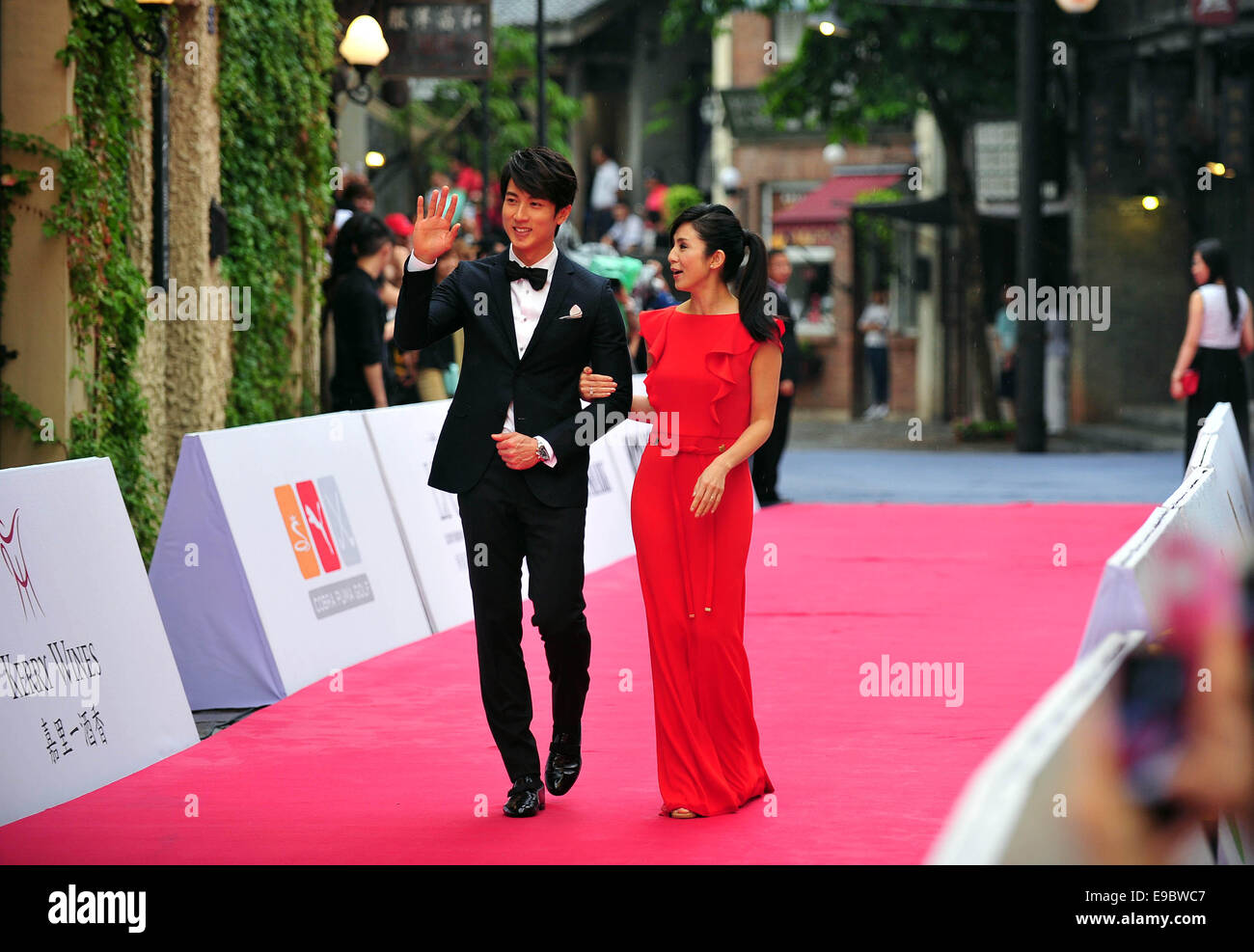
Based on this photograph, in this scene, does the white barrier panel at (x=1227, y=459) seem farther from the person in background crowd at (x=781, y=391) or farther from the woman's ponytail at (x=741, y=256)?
the person in background crowd at (x=781, y=391)

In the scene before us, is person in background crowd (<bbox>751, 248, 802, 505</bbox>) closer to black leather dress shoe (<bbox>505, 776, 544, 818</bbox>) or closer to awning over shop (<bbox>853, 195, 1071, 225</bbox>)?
black leather dress shoe (<bbox>505, 776, 544, 818</bbox>)

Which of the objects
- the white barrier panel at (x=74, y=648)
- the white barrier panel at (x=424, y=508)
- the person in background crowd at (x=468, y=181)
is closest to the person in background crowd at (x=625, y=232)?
the person in background crowd at (x=468, y=181)

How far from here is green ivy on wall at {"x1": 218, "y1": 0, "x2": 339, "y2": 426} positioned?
12461mm

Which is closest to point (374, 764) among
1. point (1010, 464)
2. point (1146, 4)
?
point (1010, 464)

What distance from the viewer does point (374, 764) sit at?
6.67m

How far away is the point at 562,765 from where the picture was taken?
19.7 feet

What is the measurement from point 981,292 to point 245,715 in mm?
19941

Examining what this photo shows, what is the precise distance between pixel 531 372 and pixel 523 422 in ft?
0.54

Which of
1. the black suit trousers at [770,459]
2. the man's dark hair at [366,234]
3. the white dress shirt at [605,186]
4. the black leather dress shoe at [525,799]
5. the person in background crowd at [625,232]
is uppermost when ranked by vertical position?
the white dress shirt at [605,186]

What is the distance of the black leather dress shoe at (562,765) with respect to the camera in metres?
5.98

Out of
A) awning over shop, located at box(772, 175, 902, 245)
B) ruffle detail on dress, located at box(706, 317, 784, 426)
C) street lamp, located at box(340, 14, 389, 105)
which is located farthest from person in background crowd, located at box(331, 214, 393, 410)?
awning over shop, located at box(772, 175, 902, 245)

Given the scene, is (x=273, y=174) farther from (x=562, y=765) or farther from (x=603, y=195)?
(x=603, y=195)

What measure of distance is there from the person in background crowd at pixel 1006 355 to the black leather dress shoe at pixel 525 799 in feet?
81.2

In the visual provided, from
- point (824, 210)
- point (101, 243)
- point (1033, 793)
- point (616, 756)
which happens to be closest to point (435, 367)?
point (101, 243)
